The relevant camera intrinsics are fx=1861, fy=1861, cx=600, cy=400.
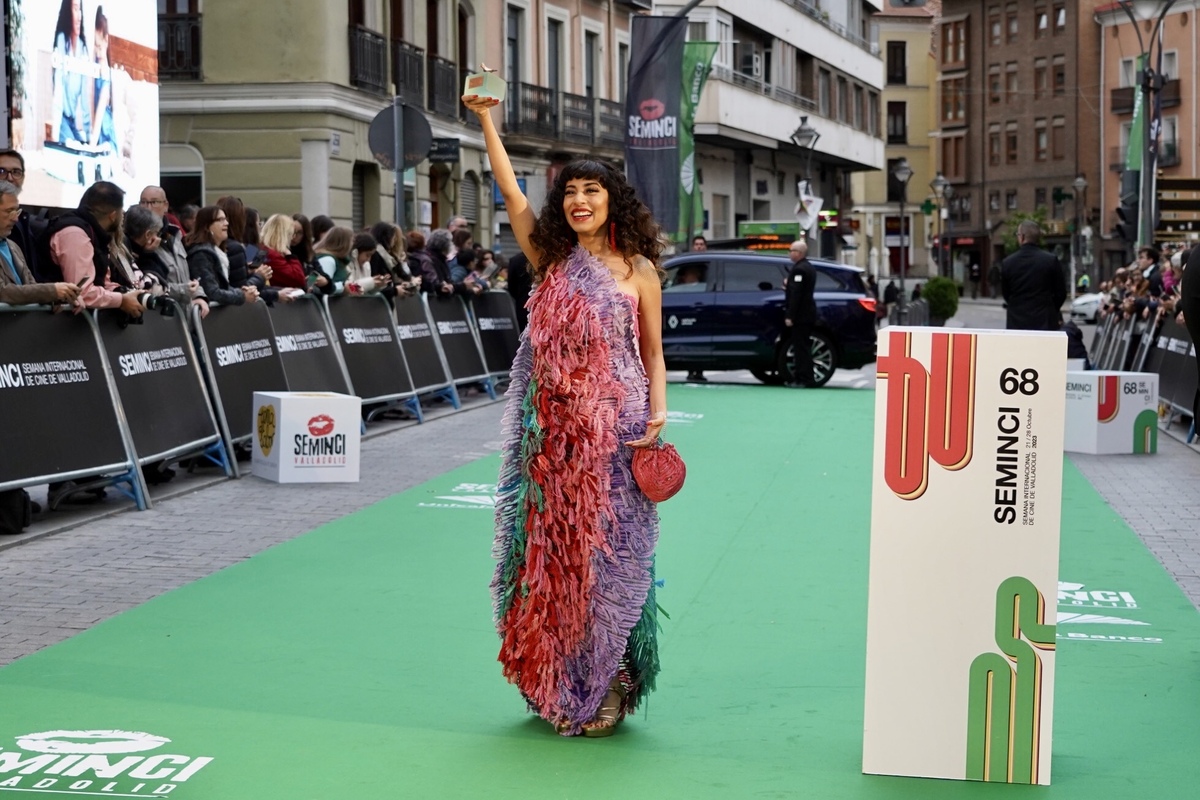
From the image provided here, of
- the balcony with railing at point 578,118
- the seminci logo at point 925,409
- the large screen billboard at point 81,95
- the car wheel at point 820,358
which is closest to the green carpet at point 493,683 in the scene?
the seminci logo at point 925,409

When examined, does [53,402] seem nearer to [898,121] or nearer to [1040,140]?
[1040,140]

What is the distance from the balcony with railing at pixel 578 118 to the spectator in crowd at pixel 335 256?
25.9 meters

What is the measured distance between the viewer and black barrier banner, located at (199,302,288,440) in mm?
12906

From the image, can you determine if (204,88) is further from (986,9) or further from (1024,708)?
(986,9)

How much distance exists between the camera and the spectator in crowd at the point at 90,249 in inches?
428

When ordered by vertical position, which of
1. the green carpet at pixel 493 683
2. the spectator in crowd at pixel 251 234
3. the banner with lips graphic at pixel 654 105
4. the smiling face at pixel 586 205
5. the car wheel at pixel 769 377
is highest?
the banner with lips graphic at pixel 654 105

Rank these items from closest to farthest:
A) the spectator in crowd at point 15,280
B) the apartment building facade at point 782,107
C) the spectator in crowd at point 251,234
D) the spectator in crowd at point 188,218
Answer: the spectator in crowd at point 15,280 < the spectator in crowd at point 188,218 < the spectator in crowd at point 251,234 < the apartment building facade at point 782,107

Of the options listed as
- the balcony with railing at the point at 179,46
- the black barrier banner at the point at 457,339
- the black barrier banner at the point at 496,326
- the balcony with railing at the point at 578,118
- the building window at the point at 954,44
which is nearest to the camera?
the black barrier banner at the point at 457,339

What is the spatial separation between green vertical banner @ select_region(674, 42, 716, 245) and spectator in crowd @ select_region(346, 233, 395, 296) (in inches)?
474

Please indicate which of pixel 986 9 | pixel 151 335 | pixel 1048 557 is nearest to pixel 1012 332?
pixel 1048 557

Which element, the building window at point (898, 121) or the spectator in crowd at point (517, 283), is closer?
the spectator in crowd at point (517, 283)

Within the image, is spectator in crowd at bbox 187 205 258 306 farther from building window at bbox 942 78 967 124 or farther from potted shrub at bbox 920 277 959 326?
building window at bbox 942 78 967 124

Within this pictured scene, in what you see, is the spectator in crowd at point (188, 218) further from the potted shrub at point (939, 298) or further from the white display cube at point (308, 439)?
the potted shrub at point (939, 298)

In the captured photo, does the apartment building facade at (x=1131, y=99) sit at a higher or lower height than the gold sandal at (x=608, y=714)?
higher
